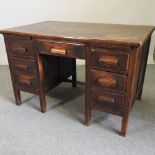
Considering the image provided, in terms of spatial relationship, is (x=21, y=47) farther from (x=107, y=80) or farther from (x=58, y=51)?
(x=107, y=80)

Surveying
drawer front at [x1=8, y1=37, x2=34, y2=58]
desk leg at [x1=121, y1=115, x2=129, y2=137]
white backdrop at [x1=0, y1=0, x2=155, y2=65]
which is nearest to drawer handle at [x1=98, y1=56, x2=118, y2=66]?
desk leg at [x1=121, y1=115, x2=129, y2=137]

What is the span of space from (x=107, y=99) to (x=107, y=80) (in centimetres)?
16

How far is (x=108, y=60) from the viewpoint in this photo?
4.12 ft

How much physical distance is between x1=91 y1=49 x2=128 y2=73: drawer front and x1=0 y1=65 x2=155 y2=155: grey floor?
0.55 meters

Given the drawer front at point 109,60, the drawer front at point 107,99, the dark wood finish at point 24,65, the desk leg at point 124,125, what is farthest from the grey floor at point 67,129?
Result: the drawer front at point 109,60

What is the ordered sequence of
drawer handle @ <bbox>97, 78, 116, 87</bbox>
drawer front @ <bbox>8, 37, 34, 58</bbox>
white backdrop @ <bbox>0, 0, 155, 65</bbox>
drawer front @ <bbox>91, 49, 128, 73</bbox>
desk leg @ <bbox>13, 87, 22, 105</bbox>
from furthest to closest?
1. white backdrop @ <bbox>0, 0, 155, 65</bbox>
2. desk leg @ <bbox>13, 87, 22, 105</bbox>
3. drawer front @ <bbox>8, 37, 34, 58</bbox>
4. drawer handle @ <bbox>97, 78, 116, 87</bbox>
5. drawer front @ <bbox>91, 49, 128, 73</bbox>

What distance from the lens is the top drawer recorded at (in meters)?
1.50

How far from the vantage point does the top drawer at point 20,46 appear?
1.50m

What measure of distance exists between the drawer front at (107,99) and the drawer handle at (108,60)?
0.76 ft

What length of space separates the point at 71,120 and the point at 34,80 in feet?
1.55

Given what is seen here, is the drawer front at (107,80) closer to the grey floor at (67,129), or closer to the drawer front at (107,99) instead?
the drawer front at (107,99)

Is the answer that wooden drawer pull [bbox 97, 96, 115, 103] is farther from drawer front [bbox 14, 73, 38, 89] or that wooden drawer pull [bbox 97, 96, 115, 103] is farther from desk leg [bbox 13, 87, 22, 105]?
desk leg [bbox 13, 87, 22, 105]

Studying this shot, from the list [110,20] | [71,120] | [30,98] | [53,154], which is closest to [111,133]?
[71,120]

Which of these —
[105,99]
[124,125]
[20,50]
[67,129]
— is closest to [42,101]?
[67,129]
